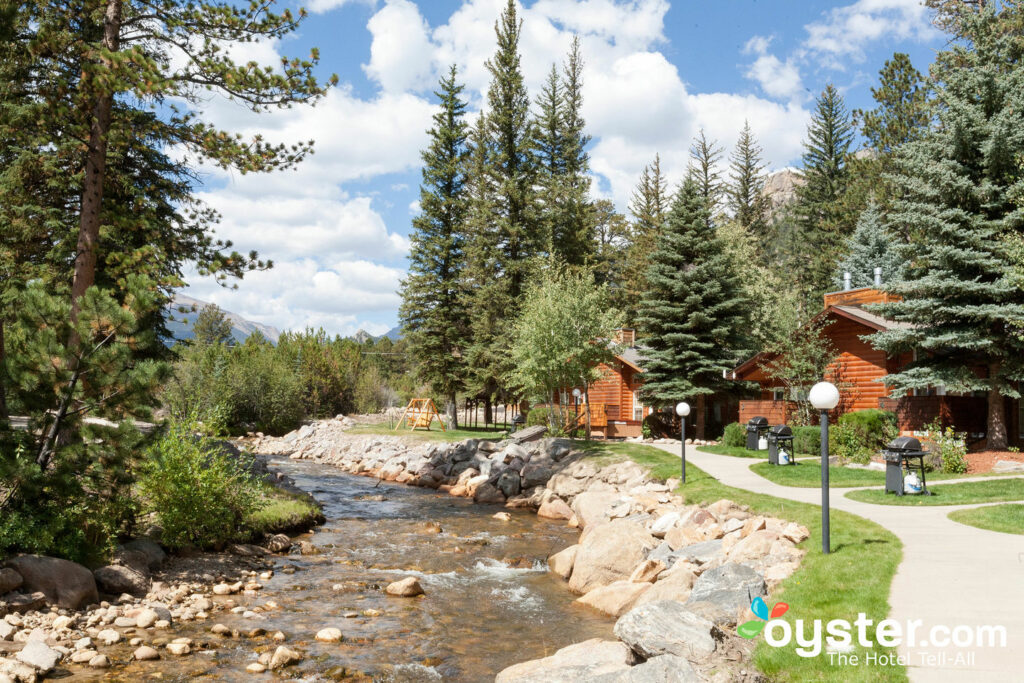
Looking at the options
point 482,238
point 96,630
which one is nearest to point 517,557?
point 96,630

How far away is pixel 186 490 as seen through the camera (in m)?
11.3

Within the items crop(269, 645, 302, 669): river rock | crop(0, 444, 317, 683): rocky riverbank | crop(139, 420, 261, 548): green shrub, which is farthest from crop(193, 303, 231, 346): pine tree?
crop(269, 645, 302, 669): river rock

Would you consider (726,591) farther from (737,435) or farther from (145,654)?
(737,435)

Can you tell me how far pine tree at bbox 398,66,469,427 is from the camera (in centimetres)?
3606

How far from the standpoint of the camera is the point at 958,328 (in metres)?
18.2

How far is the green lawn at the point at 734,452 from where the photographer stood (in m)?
21.8

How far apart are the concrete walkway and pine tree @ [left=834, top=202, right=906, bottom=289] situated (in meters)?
28.7

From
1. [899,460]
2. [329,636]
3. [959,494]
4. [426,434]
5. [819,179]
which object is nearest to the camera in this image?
[329,636]

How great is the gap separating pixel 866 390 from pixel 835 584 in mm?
19233

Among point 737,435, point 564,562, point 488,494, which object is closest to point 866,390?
point 737,435

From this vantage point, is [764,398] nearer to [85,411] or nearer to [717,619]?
[717,619]

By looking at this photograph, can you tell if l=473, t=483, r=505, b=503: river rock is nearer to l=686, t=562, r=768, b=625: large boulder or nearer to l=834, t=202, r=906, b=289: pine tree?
l=686, t=562, r=768, b=625: large boulder

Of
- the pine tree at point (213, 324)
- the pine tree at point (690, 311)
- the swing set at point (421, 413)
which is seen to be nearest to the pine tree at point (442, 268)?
the swing set at point (421, 413)

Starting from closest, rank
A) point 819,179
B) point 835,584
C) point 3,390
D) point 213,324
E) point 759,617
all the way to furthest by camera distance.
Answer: point 759,617 < point 835,584 < point 3,390 < point 819,179 < point 213,324
